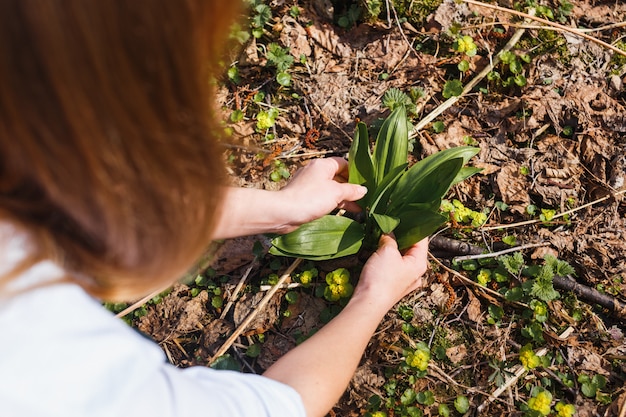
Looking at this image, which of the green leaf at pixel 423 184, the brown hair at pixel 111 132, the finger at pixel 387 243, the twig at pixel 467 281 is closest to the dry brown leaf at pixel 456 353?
the twig at pixel 467 281

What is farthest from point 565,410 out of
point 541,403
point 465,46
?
point 465,46

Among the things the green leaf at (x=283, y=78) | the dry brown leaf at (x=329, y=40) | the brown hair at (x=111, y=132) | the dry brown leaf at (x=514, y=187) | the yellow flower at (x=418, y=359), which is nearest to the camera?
the brown hair at (x=111, y=132)

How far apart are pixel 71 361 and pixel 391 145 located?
1.41 metres

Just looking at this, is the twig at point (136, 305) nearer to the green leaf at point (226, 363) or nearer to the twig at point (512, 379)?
the green leaf at point (226, 363)

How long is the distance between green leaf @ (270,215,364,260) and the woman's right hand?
109 mm

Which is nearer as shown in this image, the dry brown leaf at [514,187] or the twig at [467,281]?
the twig at [467,281]

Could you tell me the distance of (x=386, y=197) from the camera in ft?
6.47

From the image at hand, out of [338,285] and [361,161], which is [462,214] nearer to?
[361,161]

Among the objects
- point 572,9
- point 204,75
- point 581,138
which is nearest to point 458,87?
point 581,138

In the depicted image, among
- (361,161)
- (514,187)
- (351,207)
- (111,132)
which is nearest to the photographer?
(111,132)

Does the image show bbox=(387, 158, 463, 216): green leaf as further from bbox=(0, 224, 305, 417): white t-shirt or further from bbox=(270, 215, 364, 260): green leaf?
bbox=(0, 224, 305, 417): white t-shirt

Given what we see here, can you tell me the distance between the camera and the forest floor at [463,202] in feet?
6.38

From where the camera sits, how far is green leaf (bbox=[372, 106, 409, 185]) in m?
1.99

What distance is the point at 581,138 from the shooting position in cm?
225
